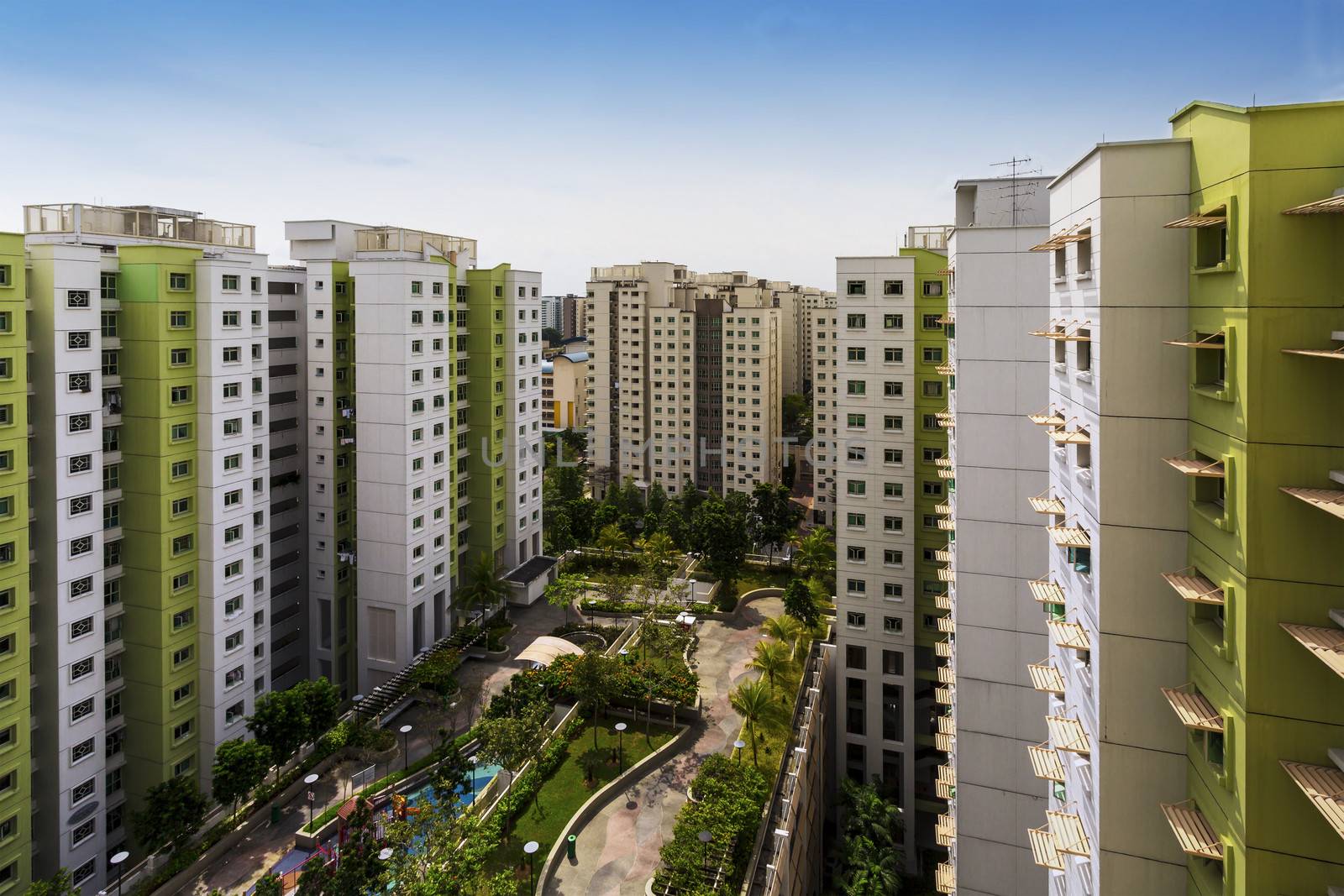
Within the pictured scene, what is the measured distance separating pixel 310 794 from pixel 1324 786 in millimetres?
32498

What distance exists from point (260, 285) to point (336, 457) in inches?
441

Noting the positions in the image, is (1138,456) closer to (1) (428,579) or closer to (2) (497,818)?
(2) (497,818)

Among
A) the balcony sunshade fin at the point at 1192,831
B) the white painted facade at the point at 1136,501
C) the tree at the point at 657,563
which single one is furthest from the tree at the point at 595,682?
the balcony sunshade fin at the point at 1192,831

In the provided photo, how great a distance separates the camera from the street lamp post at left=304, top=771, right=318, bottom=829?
29.8m

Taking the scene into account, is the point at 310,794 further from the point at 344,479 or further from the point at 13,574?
the point at 344,479

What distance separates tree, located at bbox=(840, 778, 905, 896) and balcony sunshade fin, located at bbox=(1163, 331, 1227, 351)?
79.1 feet

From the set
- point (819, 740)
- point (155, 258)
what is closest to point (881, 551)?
point (819, 740)

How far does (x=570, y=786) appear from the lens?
29422mm

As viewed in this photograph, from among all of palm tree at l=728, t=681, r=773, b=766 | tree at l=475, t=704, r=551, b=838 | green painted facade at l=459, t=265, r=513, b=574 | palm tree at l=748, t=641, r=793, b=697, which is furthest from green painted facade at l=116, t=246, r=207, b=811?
palm tree at l=748, t=641, r=793, b=697

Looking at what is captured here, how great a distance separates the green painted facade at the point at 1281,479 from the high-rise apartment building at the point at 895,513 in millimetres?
24163

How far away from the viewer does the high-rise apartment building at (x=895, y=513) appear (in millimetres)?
34000

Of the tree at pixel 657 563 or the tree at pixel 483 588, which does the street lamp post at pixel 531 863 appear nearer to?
the tree at pixel 483 588

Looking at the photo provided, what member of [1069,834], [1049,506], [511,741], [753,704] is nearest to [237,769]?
[511,741]

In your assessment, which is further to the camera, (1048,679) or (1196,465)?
(1048,679)
